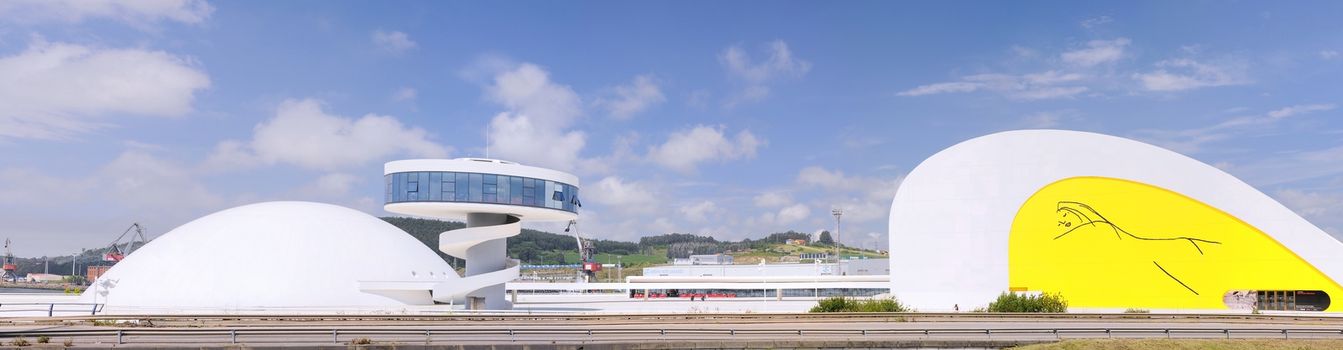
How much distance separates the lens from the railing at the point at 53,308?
41.8 m

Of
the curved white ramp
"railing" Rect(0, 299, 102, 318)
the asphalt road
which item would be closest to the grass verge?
the asphalt road

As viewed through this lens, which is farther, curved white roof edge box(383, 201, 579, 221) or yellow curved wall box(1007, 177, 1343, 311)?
curved white roof edge box(383, 201, 579, 221)

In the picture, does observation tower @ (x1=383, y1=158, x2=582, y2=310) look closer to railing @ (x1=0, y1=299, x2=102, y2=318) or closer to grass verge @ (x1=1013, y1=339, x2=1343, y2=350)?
railing @ (x1=0, y1=299, x2=102, y2=318)

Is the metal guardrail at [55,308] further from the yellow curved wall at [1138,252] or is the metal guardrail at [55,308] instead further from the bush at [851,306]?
the yellow curved wall at [1138,252]

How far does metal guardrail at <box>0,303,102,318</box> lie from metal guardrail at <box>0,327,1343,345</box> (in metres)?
17.1

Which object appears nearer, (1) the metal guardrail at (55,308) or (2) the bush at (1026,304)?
(2) the bush at (1026,304)

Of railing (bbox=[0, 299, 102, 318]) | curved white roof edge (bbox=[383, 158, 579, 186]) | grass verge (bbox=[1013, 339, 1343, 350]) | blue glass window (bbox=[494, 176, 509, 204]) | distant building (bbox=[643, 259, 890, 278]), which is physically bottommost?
grass verge (bbox=[1013, 339, 1343, 350])

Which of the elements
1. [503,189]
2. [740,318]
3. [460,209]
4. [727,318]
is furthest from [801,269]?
[727,318]

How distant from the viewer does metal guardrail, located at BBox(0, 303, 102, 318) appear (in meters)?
42.6

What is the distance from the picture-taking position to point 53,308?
44.7 m

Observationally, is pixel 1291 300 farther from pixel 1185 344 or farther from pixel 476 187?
pixel 476 187

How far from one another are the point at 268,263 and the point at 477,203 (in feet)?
38.4

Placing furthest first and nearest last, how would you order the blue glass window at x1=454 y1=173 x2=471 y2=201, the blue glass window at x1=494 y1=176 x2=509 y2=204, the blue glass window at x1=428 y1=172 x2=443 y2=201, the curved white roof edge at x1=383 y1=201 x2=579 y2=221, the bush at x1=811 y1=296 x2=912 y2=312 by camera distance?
1. the blue glass window at x1=494 y1=176 x2=509 y2=204
2. the curved white roof edge at x1=383 y1=201 x2=579 y2=221
3. the blue glass window at x1=454 y1=173 x2=471 y2=201
4. the blue glass window at x1=428 y1=172 x2=443 y2=201
5. the bush at x1=811 y1=296 x2=912 y2=312

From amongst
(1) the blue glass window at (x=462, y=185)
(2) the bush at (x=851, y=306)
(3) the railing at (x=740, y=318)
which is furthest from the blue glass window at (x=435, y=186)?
(2) the bush at (x=851, y=306)
